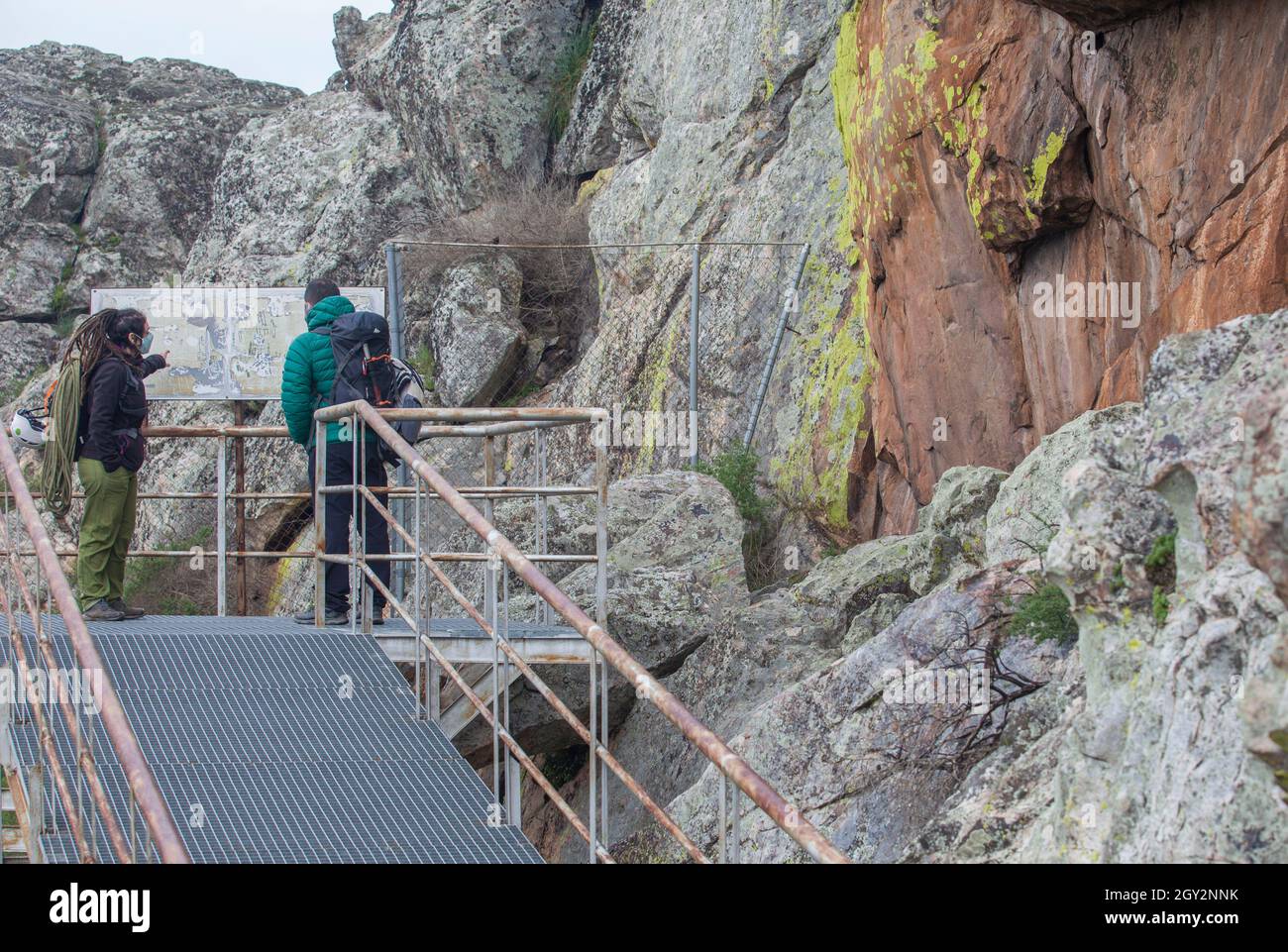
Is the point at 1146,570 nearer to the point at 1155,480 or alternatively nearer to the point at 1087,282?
the point at 1155,480

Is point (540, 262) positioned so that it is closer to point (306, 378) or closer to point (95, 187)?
point (95, 187)

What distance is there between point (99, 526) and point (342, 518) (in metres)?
1.30

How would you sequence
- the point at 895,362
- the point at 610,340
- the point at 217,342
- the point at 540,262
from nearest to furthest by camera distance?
the point at 217,342 → the point at 895,362 → the point at 610,340 → the point at 540,262

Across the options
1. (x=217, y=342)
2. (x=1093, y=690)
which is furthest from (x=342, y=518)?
(x=1093, y=690)

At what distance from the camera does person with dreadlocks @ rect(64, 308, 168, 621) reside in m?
7.16

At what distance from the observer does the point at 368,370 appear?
7.12m

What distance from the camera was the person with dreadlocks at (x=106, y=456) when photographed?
7.16 m

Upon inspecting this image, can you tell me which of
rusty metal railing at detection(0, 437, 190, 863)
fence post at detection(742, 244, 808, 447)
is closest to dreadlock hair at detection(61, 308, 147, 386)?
rusty metal railing at detection(0, 437, 190, 863)

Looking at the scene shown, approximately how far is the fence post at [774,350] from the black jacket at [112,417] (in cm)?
674

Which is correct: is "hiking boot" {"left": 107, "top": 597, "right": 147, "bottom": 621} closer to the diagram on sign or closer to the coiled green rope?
the coiled green rope

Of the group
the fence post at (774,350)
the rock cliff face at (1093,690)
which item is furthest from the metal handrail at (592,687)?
the fence post at (774,350)

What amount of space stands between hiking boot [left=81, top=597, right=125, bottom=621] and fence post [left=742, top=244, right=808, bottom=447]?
277 inches

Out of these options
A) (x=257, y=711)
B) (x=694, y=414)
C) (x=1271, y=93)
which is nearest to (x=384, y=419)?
(x=257, y=711)

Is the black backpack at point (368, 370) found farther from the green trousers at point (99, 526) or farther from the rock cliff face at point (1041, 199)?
the rock cliff face at point (1041, 199)
